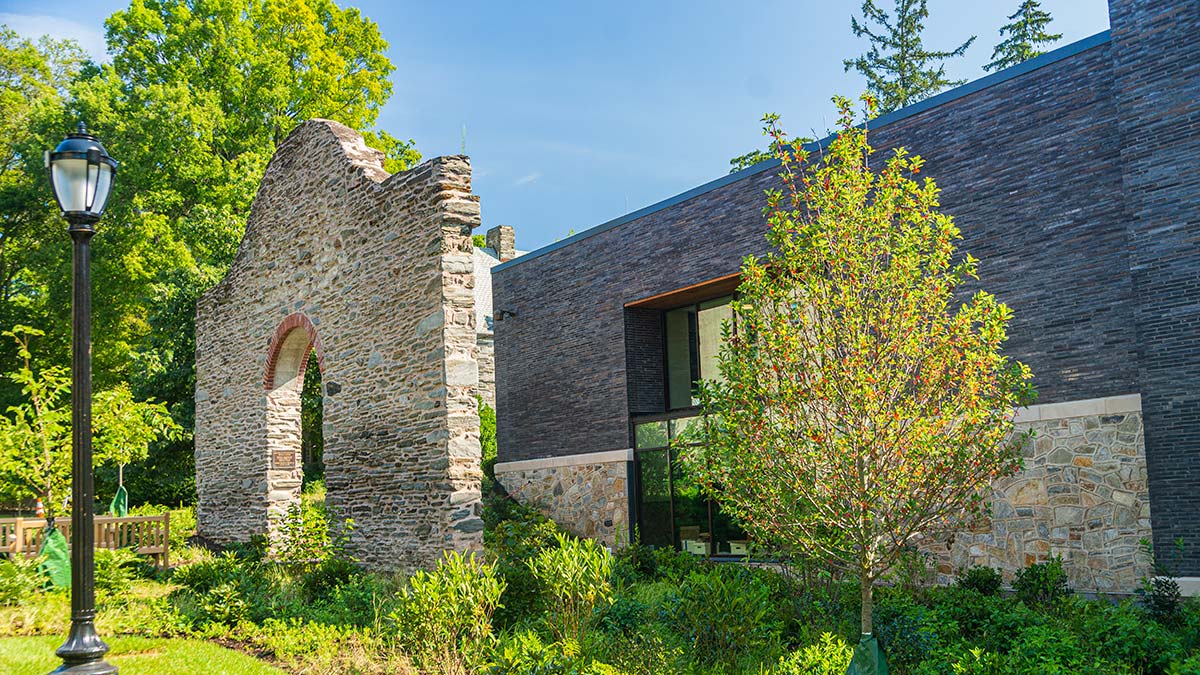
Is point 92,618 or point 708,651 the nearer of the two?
point 92,618

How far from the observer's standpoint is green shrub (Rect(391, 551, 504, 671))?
7.70 meters

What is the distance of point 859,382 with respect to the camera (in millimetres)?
6578

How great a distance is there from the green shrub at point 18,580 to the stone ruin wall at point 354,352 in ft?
11.7

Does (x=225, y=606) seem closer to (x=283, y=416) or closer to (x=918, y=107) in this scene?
(x=283, y=416)

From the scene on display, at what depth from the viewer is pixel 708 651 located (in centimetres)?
782

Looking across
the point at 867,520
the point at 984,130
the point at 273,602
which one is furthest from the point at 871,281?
the point at 984,130

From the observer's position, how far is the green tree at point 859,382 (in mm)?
6680

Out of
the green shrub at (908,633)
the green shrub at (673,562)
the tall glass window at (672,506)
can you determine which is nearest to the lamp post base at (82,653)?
the green shrub at (908,633)

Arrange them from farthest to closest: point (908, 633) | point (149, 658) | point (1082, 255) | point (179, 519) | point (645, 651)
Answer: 1. point (179, 519)
2. point (1082, 255)
3. point (149, 658)
4. point (908, 633)
5. point (645, 651)

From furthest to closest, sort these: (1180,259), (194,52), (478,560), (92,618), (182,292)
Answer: (194,52), (182,292), (1180,259), (478,560), (92,618)

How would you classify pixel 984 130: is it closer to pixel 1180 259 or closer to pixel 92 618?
pixel 1180 259

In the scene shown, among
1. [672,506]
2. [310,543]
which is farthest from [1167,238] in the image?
[310,543]

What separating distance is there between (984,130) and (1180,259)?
3756 mm

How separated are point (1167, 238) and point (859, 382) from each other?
6.96m
